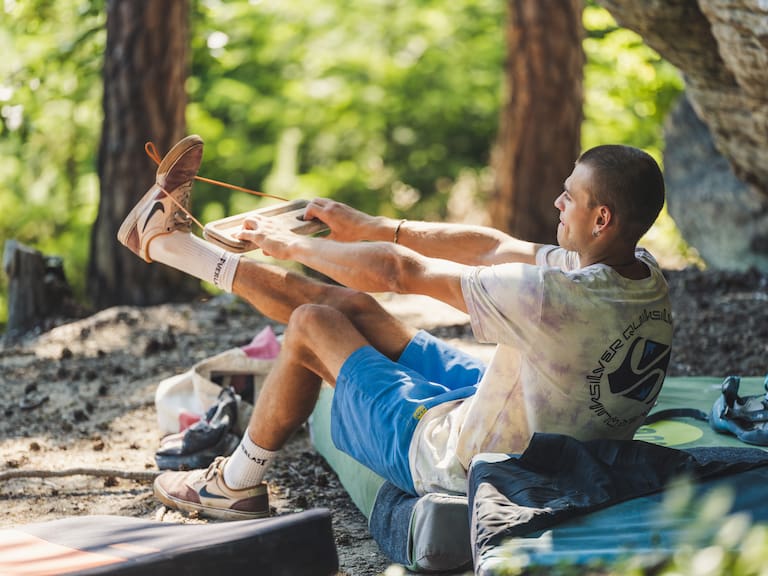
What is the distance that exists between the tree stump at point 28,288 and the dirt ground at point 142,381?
11.5 inches

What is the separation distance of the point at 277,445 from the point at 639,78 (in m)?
8.70

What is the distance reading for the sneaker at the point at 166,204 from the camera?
3.70 meters

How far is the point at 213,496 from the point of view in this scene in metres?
3.61

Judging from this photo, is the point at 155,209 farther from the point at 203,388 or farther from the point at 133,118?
the point at 133,118

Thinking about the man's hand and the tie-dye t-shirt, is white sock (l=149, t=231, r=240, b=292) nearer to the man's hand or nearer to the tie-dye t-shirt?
the man's hand

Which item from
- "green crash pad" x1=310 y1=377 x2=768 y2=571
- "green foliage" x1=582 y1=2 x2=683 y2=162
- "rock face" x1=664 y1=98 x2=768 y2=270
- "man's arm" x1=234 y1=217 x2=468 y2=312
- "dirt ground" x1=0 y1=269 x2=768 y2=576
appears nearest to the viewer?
"green crash pad" x1=310 y1=377 x2=768 y2=571

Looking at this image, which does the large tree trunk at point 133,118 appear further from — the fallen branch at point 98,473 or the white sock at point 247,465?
A: the white sock at point 247,465

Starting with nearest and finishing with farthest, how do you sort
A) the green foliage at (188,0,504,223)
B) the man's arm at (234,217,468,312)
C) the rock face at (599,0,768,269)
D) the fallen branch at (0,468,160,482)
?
1. the man's arm at (234,217,468,312)
2. the fallen branch at (0,468,160,482)
3. the rock face at (599,0,768,269)
4. the green foliage at (188,0,504,223)

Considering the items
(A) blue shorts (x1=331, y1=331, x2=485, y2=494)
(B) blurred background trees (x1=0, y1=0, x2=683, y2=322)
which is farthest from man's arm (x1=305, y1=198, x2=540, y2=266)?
(B) blurred background trees (x1=0, y1=0, x2=683, y2=322)

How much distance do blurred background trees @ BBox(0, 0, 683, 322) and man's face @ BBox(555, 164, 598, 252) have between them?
698 cm

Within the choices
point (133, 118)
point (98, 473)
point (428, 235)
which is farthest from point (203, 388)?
point (133, 118)

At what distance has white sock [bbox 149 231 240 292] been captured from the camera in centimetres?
357

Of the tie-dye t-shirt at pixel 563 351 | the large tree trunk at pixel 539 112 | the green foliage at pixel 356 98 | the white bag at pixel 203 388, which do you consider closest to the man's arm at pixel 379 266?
the tie-dye t-shirt at pixel 563 351

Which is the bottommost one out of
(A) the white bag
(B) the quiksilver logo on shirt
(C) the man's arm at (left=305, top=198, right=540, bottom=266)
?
(A) the white bag
